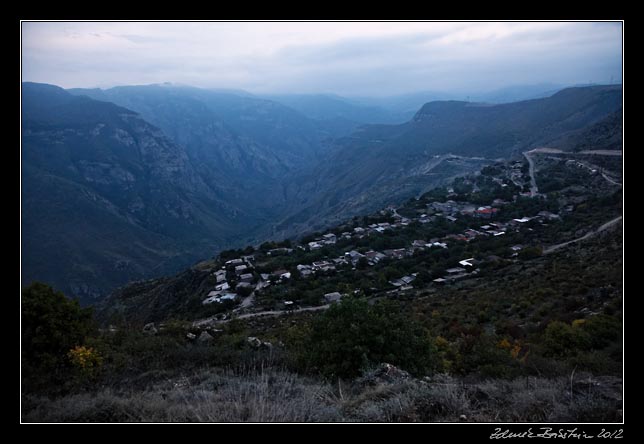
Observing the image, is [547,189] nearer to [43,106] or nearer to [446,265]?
[446,265]

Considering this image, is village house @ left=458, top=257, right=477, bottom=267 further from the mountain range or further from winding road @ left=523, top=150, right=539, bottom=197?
the mountain range

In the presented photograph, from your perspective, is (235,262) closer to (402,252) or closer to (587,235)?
(402,252)

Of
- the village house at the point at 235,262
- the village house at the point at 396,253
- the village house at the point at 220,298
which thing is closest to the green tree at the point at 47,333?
the village house at the point at 220,298

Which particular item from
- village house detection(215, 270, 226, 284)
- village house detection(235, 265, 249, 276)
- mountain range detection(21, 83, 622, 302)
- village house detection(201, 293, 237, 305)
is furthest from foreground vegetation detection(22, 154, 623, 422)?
mountain range detection(21, 83, 622, 302)

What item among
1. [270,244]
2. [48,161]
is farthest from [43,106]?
[270,244]

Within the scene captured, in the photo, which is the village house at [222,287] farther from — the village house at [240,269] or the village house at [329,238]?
the village house at [329,238]

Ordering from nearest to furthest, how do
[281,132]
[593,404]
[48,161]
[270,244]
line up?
[593,404], [270,244], [48,161], [281,132]
